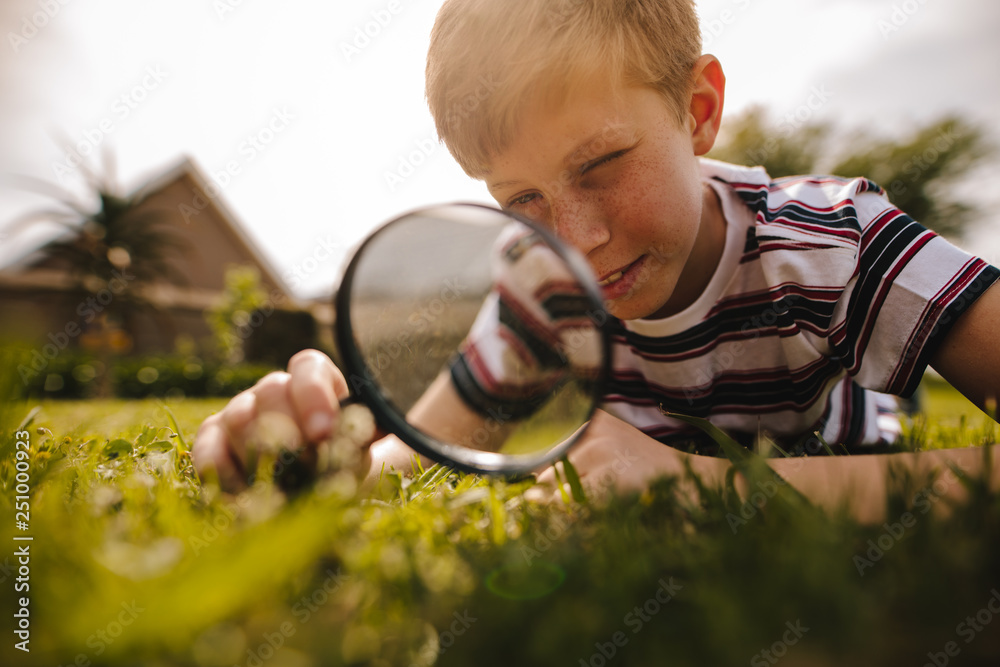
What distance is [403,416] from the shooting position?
1526 mm

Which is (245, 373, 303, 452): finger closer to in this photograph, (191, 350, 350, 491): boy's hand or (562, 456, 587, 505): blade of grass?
(191, 350, 350, 491): boy's hand

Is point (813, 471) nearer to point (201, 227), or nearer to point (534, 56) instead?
point (534, 56)

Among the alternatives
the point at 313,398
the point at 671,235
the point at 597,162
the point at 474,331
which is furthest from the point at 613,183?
the point at 313,398

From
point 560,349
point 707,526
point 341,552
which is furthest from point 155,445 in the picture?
point 707,526

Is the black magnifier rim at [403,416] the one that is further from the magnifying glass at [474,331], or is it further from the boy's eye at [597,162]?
the boy's eye at [597,162]

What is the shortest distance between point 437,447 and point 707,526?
2.31 ft

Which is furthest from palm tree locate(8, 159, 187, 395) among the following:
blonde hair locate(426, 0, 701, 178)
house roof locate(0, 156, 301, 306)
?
blonde hair locate(426, 0, 701, 178)

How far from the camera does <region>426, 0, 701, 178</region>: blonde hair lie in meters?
1.93

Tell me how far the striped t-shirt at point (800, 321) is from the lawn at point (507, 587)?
929 mm

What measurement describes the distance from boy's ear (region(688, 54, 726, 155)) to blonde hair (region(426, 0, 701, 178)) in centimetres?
7

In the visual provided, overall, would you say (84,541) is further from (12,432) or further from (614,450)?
(614,450)

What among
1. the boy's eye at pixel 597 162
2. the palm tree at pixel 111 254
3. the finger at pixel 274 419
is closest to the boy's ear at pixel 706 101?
the boy's eye at pixel 597 162

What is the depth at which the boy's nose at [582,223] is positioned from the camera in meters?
1.90

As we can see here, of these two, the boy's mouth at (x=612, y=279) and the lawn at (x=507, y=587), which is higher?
the lawn at (x=507, y=587)
